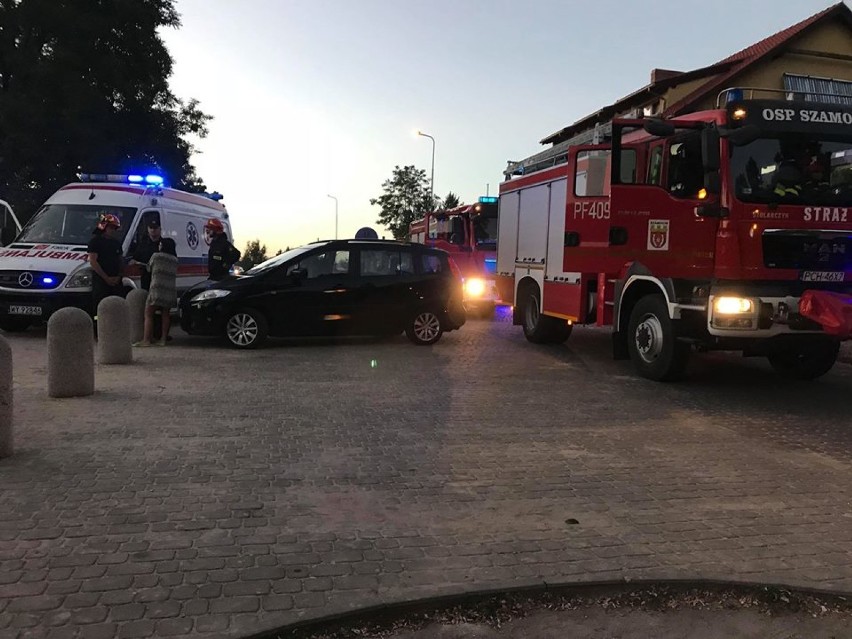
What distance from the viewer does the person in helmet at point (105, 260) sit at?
32.3 ft

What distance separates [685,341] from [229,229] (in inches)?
465

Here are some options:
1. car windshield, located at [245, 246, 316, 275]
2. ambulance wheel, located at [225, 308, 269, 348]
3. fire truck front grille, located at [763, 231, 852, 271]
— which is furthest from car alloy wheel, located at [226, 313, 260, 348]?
fire truck front grille, located at [763, 231, 852, 271]

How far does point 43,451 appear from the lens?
5.10 metres

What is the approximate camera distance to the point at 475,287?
16094 mm

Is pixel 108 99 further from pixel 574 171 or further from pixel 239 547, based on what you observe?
pixel 239 547

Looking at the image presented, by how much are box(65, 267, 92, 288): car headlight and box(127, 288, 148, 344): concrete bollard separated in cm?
65

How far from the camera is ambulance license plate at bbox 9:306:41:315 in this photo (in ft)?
34.3

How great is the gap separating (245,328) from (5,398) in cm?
571

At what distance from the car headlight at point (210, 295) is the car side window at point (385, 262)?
2254 mm

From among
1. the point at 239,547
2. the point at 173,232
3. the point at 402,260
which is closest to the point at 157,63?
the point at 173,232

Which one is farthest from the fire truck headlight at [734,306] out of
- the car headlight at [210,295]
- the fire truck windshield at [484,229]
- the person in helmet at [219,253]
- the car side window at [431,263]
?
the fire truck windshield at [484,229]

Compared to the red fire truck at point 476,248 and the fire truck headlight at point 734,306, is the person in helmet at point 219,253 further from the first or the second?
the fire truck headlight at point 734,306

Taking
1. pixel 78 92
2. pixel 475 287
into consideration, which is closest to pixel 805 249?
pixel 475 287

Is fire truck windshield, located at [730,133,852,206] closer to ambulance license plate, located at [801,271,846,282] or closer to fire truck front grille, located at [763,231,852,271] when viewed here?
fire truck front grille, located at [763,231,852,271]
